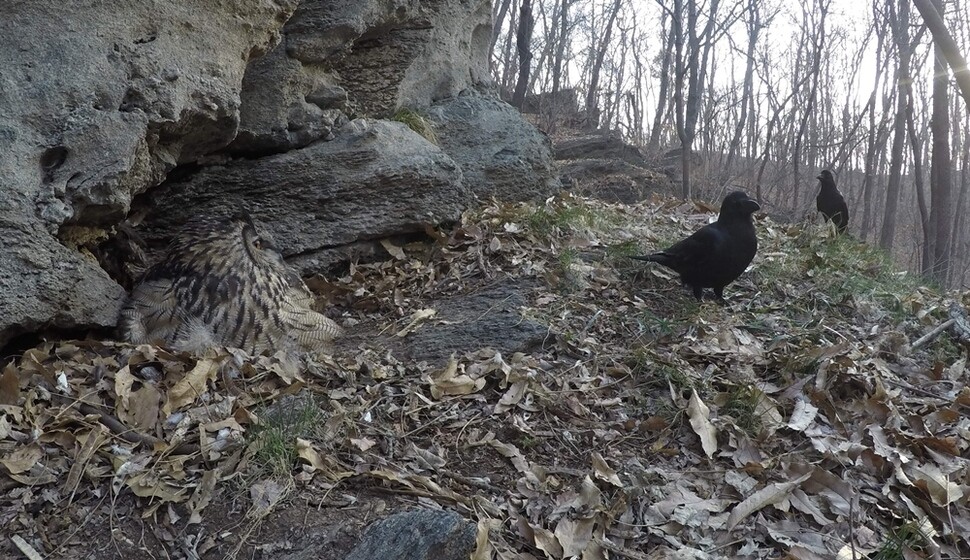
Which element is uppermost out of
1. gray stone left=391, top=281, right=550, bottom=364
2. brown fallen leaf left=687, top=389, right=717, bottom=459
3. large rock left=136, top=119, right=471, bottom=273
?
large rock left=136, top=119, right=471, bottom=273

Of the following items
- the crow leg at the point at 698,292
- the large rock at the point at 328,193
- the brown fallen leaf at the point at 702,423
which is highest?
the large rock at the point at 328,193

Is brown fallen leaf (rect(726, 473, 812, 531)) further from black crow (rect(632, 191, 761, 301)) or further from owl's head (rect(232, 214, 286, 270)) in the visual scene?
owl's head (rect(232, 214, 286, 270))

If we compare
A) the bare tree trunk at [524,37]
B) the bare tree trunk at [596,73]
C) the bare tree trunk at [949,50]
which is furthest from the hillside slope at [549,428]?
the bare tree trunk at [596,73]

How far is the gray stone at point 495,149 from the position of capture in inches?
252

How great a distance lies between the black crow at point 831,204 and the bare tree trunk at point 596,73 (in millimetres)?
9185

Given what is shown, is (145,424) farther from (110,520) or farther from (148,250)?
(148,250)

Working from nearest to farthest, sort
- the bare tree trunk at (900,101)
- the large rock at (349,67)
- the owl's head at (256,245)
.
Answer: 1. the owl's head at (256,245)
2. the large rock at (349,67)
3. the bare tree trunk at (900,101)

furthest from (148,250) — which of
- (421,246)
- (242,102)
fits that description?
(421,246)

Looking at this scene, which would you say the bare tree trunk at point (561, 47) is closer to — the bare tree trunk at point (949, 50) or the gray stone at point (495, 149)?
the gray stone at point (495, 149)

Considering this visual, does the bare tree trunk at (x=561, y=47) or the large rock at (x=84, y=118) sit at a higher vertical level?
the bare tree trunk at (x=561, y=47)

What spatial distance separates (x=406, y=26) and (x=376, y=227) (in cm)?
200

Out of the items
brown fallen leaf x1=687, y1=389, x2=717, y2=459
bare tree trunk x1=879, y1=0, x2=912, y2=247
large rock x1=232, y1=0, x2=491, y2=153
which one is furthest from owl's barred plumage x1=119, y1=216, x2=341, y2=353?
bare tree trunk x1=879, y1=0, x2=912, y2=247

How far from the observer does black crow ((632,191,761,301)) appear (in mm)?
4715

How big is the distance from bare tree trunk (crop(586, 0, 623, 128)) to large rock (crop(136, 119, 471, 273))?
11.8 metres
